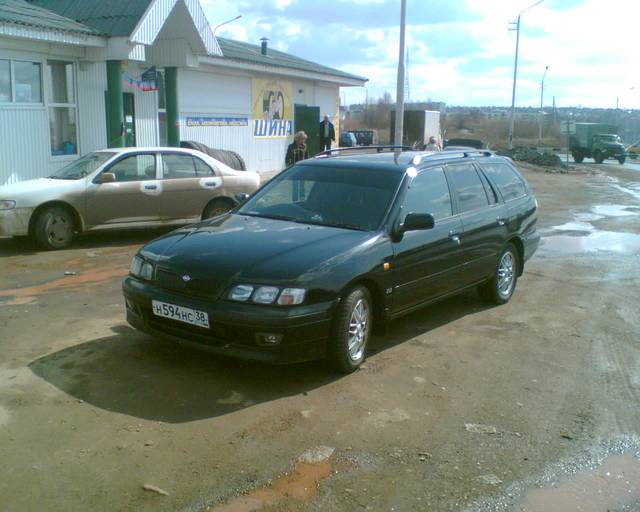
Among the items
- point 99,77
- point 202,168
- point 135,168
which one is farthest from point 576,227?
point 99,77

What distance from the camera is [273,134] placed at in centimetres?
2380

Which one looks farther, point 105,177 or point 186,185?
point 186,185

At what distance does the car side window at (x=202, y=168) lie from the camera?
11.4m

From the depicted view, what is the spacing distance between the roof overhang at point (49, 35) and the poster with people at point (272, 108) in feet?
27.9

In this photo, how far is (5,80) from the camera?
13547 mm

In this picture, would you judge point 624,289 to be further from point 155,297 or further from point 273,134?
point 273,134

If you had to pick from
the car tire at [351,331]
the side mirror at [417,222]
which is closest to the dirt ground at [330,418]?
the car tire at [351,331]

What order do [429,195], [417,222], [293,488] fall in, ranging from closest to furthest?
1. [293,488]
2. [417,222]
3. [429,195]

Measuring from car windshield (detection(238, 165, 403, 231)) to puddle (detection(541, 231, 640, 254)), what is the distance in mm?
6013

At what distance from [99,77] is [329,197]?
35.7 ft

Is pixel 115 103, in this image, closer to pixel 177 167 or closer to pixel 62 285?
pixel 177 167

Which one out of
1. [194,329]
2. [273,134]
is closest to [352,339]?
[194,329]

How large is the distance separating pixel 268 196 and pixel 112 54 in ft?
30.7

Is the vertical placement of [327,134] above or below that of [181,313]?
above
